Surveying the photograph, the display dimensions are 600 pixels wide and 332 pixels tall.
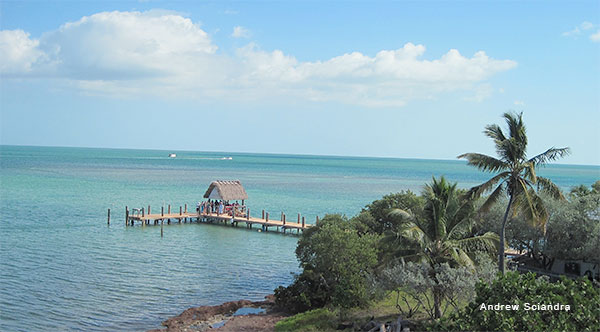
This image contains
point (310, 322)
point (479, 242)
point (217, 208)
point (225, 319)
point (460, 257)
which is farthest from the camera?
point (217, 208)

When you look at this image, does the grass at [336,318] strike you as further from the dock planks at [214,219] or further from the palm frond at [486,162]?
the dock planks at [214,219]

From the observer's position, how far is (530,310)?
10.5m

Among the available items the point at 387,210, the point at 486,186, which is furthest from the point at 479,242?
the point at 387,210

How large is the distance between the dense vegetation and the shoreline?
35.9 inches

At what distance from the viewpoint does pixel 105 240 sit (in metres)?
33.0

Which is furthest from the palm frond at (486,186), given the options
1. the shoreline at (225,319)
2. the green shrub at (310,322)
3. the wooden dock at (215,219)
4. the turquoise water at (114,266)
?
the wooden dock at (215,219)

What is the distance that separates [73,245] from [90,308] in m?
12.2

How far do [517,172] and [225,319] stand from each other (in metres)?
11.4

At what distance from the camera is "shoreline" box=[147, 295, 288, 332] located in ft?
59.2

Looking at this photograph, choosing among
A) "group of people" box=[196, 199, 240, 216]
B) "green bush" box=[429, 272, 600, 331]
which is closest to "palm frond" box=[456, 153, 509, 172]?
"green bush" box=[429, 272, 600, 331]

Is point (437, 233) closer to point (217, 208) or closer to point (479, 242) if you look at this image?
point (479, 242)

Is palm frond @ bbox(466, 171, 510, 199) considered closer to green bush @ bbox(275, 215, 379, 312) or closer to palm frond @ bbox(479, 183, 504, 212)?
palm frond @ bbox(479, 183, 504, 212)

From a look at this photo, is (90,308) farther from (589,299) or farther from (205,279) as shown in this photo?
(589,299)

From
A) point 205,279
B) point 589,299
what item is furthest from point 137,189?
point 589,299
